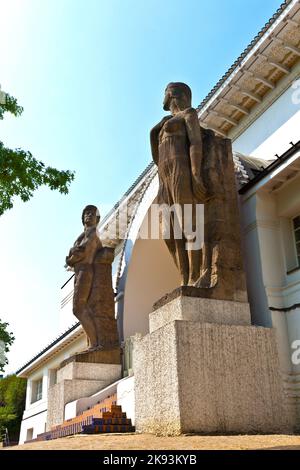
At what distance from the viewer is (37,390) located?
960 inches

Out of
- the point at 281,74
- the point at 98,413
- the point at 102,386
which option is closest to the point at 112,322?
the point at 102,386

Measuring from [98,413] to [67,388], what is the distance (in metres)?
2.32

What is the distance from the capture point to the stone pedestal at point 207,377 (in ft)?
19.2

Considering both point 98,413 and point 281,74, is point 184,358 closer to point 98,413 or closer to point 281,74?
point 98,413

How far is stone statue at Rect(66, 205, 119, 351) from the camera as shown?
12359mm

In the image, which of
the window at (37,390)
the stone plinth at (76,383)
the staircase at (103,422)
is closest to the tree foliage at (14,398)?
the window at (37,390)

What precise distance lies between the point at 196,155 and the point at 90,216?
5.34 meters

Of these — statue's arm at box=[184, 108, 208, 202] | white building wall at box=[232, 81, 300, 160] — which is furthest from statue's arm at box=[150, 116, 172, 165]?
white building wall at box=[232, 81, 300, 160]

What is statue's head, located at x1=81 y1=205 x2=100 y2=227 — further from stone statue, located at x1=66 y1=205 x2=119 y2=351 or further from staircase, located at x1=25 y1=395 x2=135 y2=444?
staircase, located at x1=25 y1=395 x2=135 y2=444

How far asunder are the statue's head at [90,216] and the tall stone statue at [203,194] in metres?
4.52

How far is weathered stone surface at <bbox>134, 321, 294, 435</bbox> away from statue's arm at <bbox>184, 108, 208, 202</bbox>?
2.33m

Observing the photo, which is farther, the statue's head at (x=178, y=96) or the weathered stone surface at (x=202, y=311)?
the statue's head at (x=178, y=96)

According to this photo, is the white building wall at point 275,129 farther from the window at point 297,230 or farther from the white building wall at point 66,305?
the white building wall at point 66,305

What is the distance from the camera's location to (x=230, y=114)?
45.8 ft
